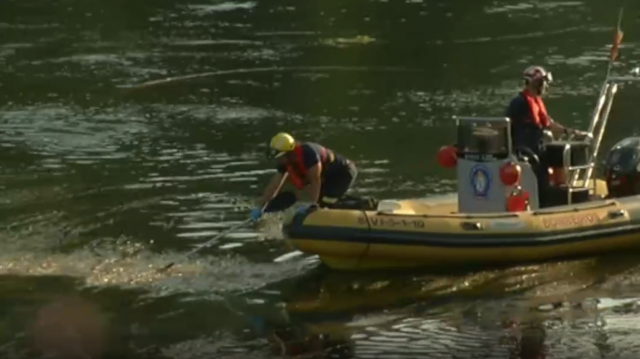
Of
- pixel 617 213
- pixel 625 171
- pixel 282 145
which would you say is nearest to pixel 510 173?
pixel 617 213

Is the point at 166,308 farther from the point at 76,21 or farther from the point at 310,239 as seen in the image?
the point at 76,21

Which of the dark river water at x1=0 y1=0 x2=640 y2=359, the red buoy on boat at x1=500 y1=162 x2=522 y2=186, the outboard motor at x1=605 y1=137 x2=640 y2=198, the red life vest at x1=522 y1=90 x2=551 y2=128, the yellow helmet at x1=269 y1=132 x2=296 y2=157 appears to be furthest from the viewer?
the outboard motor at x1=605 y1=137 x2=640 y2=198

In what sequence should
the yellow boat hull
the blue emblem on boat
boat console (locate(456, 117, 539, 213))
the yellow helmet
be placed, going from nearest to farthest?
the yellow boat hull, the yellow helmet, boat console (locate(456, 117, 539, 213)), the blue emblem on boat

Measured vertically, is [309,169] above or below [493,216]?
above

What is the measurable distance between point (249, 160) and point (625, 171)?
5.84 metres

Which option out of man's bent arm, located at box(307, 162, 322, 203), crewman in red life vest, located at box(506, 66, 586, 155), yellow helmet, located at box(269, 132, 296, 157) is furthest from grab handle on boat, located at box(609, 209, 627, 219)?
yellow helmet, located at box(269, 132, 296, 157)

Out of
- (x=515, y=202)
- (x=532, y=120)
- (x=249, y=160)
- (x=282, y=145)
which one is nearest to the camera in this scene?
(x=282, y=145)

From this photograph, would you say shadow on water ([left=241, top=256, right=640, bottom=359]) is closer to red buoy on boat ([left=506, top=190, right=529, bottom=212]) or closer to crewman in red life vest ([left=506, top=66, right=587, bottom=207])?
red buoy on boat ([left=506, top=190, right=529, bottom=212])

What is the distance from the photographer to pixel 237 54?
2733 centimetres

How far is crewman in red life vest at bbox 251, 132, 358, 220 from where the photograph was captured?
13234mm

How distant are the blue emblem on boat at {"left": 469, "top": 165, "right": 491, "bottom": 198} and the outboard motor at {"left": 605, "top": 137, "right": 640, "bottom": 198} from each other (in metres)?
1.48

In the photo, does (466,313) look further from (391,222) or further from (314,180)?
(314,180)

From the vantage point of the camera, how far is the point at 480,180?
13664 millimetres

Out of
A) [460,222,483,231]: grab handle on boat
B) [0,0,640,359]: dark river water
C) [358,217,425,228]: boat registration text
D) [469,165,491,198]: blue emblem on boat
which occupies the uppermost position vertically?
[469,165,491,198]: blue emblem on boat
